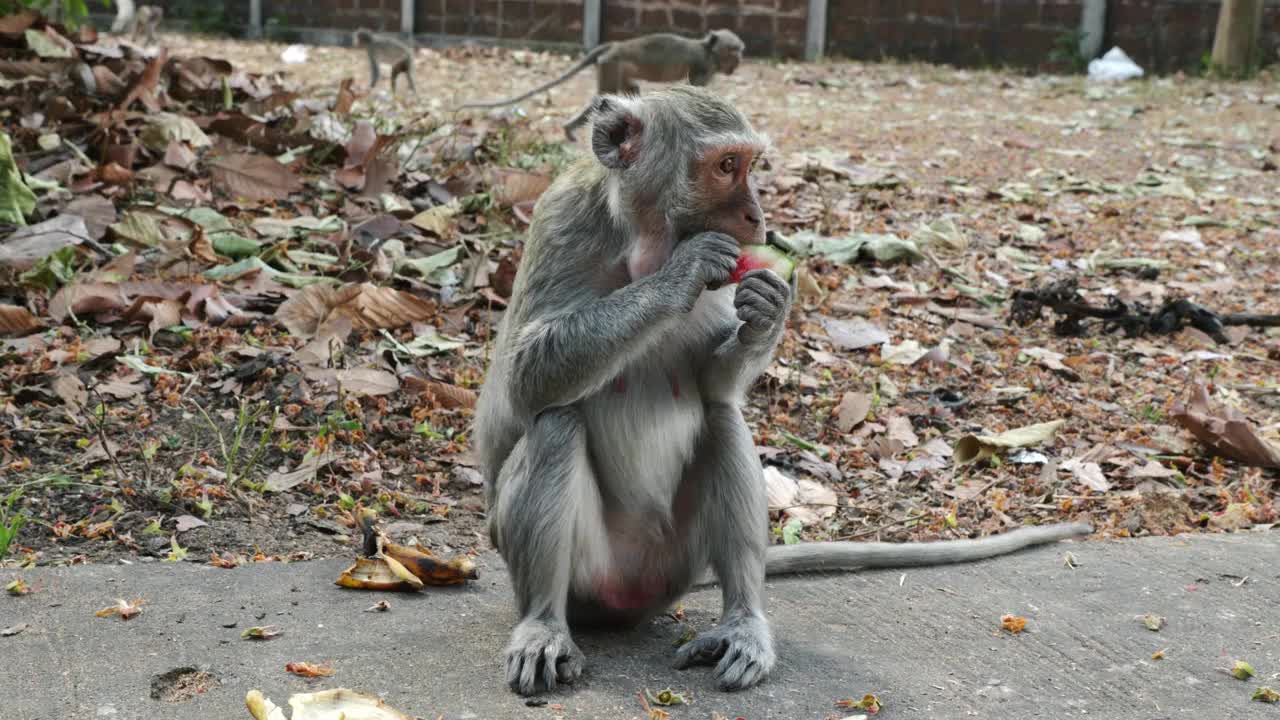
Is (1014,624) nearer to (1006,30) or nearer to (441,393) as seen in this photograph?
(441,393)

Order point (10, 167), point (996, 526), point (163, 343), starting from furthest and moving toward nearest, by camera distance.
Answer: point (10, 167), point (163, 343), point (996, 526)

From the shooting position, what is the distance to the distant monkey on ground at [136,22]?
15703 millimetres

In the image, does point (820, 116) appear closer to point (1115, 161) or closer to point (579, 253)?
point (1115, 161)

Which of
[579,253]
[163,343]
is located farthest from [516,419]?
[163,343]

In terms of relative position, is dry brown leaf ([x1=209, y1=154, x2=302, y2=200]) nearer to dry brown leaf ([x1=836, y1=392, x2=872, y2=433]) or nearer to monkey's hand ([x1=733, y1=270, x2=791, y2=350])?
dry brown leaf ([x1=836, y1=392, x2=872, y2=433])

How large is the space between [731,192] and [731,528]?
2.79 feet

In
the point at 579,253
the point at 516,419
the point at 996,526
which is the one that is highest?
the point at 579,253

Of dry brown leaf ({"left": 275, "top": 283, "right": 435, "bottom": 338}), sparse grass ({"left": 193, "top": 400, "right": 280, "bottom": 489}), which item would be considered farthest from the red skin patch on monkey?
dry brown leaf ({"left": 275, "top": 283, "right": 435, "bottom": 338})

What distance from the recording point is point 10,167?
600 centimetres

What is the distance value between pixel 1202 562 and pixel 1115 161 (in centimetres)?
729

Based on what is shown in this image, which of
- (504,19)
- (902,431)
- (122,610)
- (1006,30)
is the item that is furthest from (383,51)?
(122,610)

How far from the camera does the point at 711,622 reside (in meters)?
3.79

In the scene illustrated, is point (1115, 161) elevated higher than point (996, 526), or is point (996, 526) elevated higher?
point (1115, 161)

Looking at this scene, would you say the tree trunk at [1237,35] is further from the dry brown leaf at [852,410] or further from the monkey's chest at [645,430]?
the monkey's chest at [645,430]
